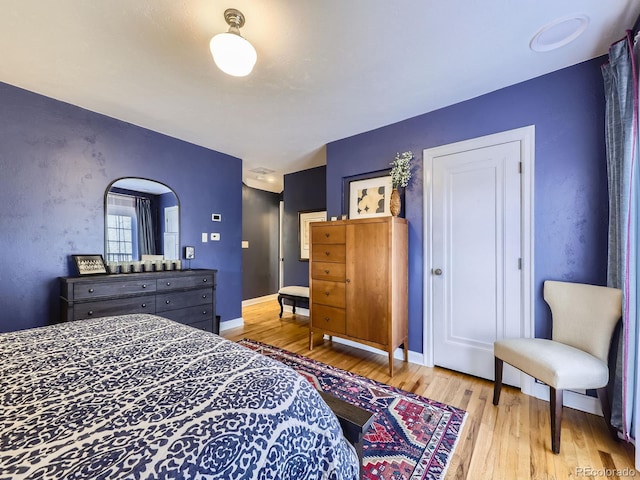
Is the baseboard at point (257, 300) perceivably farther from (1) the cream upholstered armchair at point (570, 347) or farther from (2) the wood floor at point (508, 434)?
(1) the cream upholstered armchair at point (570, 347)

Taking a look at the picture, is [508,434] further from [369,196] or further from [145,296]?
[145,296]

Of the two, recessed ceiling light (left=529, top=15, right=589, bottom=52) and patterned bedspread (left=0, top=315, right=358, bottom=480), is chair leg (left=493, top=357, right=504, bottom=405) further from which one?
recessed ceiling light (left=529, top=15, right=589, bottom=52)

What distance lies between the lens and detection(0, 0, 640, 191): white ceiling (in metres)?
1.46

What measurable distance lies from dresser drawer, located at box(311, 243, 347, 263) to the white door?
0.91m

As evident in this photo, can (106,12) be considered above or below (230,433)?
above

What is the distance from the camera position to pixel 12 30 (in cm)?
162

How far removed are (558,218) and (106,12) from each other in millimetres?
3314

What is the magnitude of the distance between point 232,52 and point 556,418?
284cm

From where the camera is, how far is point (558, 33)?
5.37ft

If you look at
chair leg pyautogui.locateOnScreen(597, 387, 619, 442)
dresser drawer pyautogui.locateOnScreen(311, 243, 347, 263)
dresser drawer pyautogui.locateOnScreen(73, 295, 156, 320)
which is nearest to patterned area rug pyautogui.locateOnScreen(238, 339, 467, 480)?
chair leg pyautogui.locateOnScreen(597, 387, 619, 442)

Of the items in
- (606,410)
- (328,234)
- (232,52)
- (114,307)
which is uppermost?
(232,52)

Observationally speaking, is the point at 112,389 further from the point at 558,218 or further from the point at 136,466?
the point at 558,218

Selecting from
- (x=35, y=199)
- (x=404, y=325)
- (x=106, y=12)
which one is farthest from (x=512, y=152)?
(x=35, y=199)

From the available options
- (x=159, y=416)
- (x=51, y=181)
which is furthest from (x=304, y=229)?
(x=159, y=416)
